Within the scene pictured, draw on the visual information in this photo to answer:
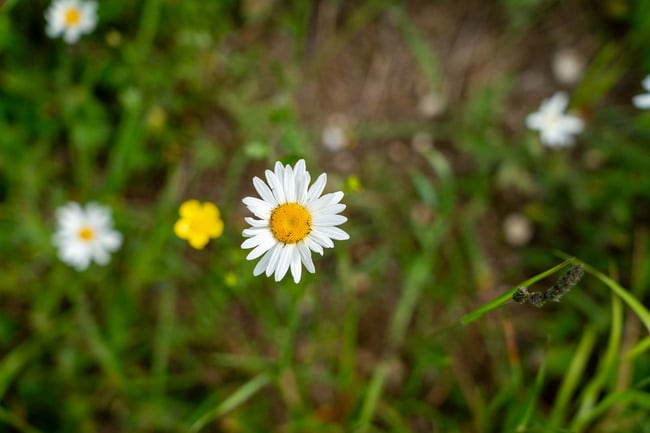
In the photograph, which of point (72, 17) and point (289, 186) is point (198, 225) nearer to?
point (289, 186)

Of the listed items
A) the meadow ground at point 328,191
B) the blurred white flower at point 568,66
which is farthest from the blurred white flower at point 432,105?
the blurred white flower at point 568,66

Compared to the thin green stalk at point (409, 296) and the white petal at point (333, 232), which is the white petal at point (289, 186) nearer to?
the white petal at point (333, 232)

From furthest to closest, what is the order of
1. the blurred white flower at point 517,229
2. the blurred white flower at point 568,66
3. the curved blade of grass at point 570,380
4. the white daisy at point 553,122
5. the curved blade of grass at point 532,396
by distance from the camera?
the blurred white flower at point 568,66, the blurred white flower at point 517,229, the white daisy at point 553,122, the curved blade of grass at point 570,380, the curved blade of grass at point 532,396

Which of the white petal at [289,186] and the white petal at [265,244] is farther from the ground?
the white petal at [289,186]

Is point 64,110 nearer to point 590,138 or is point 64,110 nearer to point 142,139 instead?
point 142,139

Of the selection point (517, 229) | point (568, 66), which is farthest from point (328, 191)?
point (568, 66)

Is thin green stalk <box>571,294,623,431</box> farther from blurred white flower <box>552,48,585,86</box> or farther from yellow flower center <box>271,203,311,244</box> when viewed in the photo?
blurred white flower <box>552,48,585,86</box>

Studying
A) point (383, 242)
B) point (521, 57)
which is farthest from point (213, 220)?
point (521, 57)
